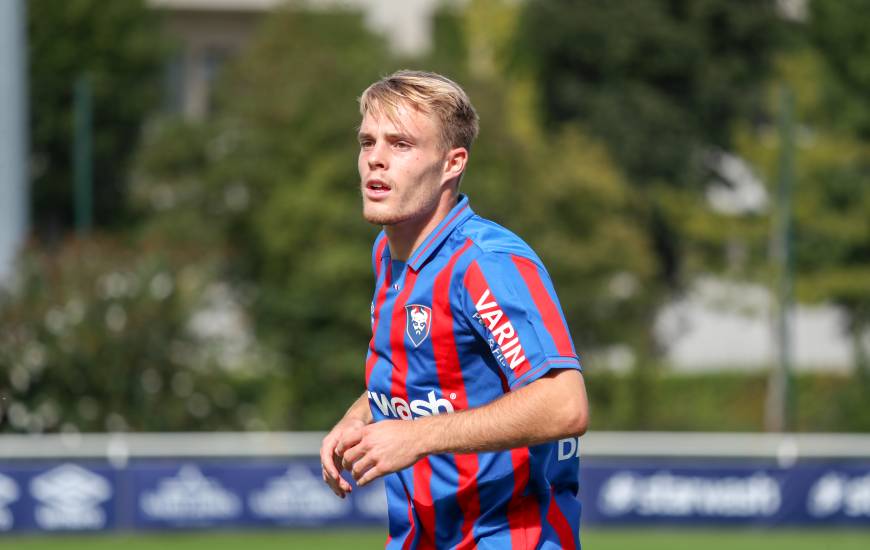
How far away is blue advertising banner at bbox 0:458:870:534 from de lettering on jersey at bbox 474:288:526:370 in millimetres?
10801

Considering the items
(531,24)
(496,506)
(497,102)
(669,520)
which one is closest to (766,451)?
(669,520)

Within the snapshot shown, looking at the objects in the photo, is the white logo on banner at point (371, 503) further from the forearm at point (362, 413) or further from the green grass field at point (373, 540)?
the forearm at point (362, 413)

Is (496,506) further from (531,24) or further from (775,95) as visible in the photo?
(531,24)

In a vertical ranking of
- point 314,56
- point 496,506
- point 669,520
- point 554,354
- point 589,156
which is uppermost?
point 314,56

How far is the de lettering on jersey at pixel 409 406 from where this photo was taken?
3748 mm

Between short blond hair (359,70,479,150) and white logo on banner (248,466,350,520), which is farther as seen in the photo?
white logo on banner (248,466,350,520)

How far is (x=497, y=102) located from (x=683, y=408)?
18.5ft

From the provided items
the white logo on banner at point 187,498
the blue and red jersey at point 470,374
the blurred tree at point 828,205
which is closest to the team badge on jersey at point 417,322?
the blue and red jersey at point 470,374

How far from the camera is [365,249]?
22.0 meters

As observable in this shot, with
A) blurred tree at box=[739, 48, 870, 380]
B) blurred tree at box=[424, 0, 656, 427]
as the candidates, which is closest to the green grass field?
blurred tree at box=[424, 0, 656, 427]

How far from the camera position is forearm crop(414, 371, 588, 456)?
135 inches

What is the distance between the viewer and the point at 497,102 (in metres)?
23.3

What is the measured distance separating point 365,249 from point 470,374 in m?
18.3

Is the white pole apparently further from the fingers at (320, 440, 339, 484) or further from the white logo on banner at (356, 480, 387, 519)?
the fingers at (320, 440, 339, 484)
